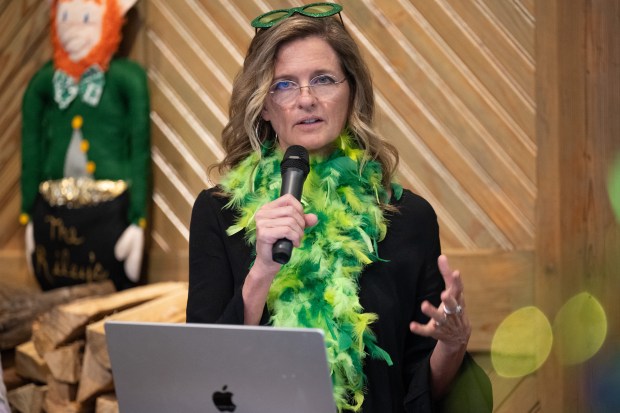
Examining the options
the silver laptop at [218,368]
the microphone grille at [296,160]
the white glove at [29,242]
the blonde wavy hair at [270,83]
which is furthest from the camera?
the white glove at [29,242]

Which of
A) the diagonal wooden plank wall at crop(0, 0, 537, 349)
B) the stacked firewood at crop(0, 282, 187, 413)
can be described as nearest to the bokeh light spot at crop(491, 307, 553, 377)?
the diagonal wooden plank wall at crop(0, 0, 537, 349)

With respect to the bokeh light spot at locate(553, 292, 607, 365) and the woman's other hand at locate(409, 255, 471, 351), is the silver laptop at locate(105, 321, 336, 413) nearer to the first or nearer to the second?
the woman's other hand at locate(409, 255, 471, 351)

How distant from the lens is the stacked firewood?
99.0 inches

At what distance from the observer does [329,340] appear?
5.28 feet

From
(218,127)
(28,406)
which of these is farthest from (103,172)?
(28,406)

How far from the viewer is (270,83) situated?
5.62 ft

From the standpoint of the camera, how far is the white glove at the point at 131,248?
2957mm

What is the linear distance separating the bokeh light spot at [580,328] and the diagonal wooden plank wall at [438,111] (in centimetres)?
14

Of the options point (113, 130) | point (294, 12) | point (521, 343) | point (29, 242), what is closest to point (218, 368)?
point (294, 12)

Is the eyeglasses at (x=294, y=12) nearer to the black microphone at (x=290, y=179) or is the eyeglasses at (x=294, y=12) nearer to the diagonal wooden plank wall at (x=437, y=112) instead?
the black microphone at (x=290, y=179)

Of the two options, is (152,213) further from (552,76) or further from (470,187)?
(552,76)

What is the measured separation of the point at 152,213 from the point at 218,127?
40cm

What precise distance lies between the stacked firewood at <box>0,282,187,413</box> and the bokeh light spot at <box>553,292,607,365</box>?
1.17 meters

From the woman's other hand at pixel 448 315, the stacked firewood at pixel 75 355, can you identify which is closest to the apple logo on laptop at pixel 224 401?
the woman's other hand at pixel 448 315
